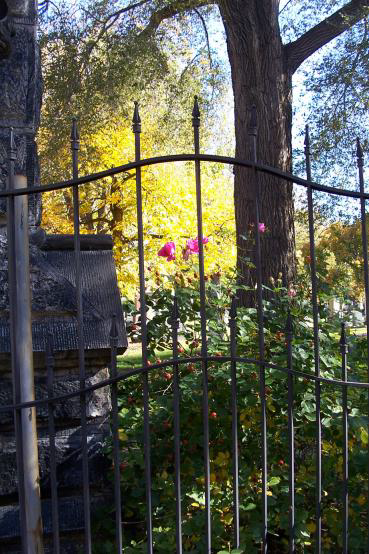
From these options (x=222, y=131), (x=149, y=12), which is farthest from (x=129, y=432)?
(x=222, y=131)

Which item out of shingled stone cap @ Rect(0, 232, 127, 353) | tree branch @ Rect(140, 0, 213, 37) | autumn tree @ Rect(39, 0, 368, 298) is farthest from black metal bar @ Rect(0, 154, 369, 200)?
tree branch @ Rect(140, 0, 213, 37)

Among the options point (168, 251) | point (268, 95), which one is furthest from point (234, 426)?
point (268, 95)

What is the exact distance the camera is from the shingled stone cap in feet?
9.13

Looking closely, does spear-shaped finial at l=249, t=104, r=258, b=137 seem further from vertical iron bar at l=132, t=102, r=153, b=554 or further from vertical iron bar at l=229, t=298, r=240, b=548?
vertical iron bar at l=229, t=298, r=240, b=548

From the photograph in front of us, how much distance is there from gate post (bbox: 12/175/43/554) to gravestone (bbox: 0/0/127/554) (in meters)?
0.49

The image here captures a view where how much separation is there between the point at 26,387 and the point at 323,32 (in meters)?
7.39

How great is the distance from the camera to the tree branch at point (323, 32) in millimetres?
7938

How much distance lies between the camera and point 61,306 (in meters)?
2.85

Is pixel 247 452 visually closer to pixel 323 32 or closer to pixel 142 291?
pixel 142 291

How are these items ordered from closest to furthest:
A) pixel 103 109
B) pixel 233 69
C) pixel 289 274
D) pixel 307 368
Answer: pixel 307 368 → pixel 289 274 → pixel 233 69 → pixel 103 109

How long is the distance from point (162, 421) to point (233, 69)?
18.4 ft

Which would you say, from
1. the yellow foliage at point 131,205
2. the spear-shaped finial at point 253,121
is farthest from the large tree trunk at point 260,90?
the yellow foliage at point 131,205

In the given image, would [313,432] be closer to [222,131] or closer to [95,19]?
[95,19]

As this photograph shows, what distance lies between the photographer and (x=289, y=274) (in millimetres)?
6906
